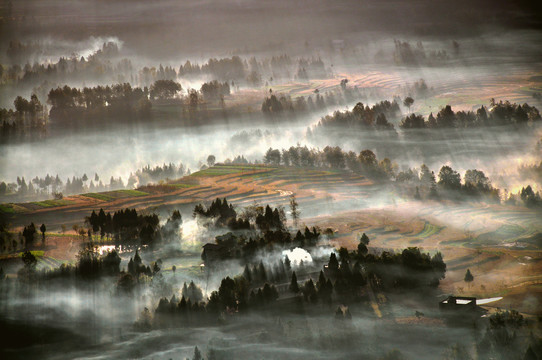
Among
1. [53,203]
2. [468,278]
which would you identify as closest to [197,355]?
[53,203]

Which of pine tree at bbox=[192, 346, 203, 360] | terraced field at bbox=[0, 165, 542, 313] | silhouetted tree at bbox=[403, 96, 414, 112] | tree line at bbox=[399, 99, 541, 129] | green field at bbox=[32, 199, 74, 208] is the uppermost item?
silhouetted tree at bbox=[403, 96, 414, 112]

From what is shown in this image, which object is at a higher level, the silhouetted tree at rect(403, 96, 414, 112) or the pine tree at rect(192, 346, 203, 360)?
the silhouetted tree at rect(403, 96, 414, 112)

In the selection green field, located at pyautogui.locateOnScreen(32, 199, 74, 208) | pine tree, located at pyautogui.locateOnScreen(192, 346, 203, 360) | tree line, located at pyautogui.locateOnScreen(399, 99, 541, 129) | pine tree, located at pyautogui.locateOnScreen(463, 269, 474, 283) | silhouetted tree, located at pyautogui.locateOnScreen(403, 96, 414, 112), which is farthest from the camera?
silhouetted tree, located at pyautogui.locateOnScreen(403, 96, 414, 112)

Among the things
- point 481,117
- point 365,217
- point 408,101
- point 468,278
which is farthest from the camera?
point 408,101

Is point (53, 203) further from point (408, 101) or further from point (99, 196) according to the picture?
point (408, 101)

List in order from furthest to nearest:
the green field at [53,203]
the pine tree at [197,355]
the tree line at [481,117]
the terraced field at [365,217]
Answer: the tree line at [481,117] → the green field at [53,203] → the terraced field at [365,217] → the pine tree at [197,355]

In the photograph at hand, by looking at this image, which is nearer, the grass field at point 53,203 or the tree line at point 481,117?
the grass field at point 53,203

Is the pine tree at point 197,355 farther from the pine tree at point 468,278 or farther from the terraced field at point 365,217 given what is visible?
the pine tree at point 468,278

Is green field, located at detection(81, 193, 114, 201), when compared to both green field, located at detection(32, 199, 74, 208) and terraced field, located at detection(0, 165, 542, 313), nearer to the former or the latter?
terraced field, located at detection(0, 165, 542, 313)

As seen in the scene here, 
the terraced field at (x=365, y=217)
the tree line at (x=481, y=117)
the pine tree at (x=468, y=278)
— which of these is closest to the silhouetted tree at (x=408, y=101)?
the tree line at (x=481, y=117)

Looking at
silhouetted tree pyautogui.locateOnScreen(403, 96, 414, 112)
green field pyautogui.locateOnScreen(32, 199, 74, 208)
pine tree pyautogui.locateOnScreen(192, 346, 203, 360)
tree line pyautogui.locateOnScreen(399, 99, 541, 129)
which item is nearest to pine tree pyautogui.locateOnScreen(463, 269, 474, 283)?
tree line pyautogui.locateOnScreen(399, 99, 541, 129)

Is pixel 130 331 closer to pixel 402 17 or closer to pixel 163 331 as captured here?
pixel 163 331

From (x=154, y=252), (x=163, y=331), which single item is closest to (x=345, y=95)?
(x=154, y=252)
